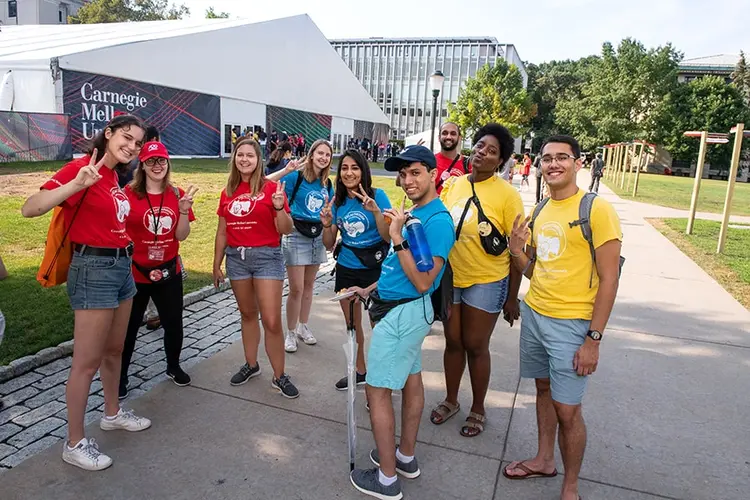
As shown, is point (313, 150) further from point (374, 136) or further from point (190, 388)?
point (374, 136)

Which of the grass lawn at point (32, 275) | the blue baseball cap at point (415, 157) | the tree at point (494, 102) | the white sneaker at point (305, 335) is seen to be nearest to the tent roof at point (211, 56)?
the grass lawn at point (32, 275)

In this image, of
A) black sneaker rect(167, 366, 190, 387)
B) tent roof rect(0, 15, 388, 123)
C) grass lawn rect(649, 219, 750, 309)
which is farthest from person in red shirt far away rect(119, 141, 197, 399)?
tent roof rect(0, 15, 388, 123)

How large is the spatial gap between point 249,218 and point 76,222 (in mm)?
1214

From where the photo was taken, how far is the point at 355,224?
3811mm

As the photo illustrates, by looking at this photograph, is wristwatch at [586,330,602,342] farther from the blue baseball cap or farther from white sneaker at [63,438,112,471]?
white sneaker at [63,438,112,471]

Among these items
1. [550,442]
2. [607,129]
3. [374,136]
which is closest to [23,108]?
[550,442]

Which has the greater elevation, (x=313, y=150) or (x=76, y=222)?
(x=313, y=150)

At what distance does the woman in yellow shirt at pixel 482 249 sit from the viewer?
3312mm

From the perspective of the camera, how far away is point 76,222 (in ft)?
9.43

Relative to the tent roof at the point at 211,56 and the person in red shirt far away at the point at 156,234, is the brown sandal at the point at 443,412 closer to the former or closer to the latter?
the person in red shirt far away at the point at 156,234

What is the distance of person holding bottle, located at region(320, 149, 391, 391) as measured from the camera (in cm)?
375

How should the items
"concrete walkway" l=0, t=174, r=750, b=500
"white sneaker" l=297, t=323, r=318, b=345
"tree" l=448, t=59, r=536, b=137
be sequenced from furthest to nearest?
"tree" l=448, t=59, r=536, b=137 < "white sneaker" l=297, t=323, r=318, b=345 < "concrete walkway" l=0, t=174, r=750, b=500

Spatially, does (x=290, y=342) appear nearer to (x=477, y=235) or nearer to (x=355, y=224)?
(x=355, y=224)

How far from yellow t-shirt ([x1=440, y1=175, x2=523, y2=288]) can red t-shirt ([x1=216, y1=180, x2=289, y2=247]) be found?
1.32 metres
